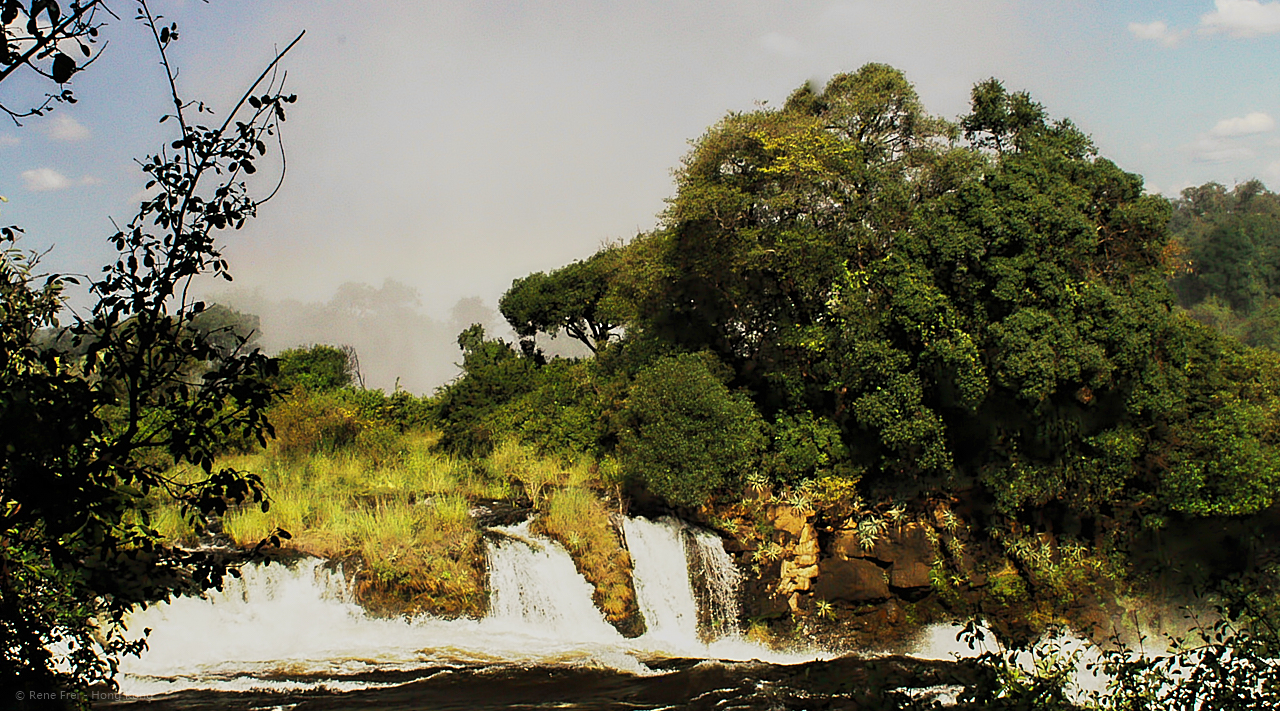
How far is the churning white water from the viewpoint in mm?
9336

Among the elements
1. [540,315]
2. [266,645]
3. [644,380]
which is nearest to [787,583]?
[644,380]

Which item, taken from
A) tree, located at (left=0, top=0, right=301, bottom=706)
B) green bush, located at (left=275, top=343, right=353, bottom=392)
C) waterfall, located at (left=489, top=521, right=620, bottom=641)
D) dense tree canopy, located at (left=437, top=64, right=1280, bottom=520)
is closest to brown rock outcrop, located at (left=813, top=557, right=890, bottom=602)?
dense tree canopy, located at (left=437, top=64, right=1280, bottom=520)

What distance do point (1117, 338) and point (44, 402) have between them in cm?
1120

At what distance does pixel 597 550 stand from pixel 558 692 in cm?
238

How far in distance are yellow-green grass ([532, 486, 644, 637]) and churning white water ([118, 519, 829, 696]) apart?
13 cm

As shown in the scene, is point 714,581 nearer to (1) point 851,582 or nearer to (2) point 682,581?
(2) point 682,581

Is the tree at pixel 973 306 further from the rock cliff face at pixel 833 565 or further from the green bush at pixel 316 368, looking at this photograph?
the green bush at pixel 316 368

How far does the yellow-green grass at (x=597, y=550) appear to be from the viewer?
11086 mm

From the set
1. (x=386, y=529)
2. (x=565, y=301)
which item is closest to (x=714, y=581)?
(x=386, y=529)

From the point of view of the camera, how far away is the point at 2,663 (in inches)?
113

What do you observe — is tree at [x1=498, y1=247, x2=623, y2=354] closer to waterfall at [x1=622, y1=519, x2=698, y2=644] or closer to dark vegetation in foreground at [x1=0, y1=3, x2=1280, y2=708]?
dark vegetation in foreground at [x1=0, y1=3, x2=1280, y2=708]

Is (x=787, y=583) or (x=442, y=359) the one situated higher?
(x=442, y=359)

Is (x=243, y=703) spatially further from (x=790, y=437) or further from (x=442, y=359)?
(x=442, y=359)

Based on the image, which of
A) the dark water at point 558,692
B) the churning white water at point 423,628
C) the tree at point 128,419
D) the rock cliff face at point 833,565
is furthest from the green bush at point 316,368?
the tree at point 128,419
